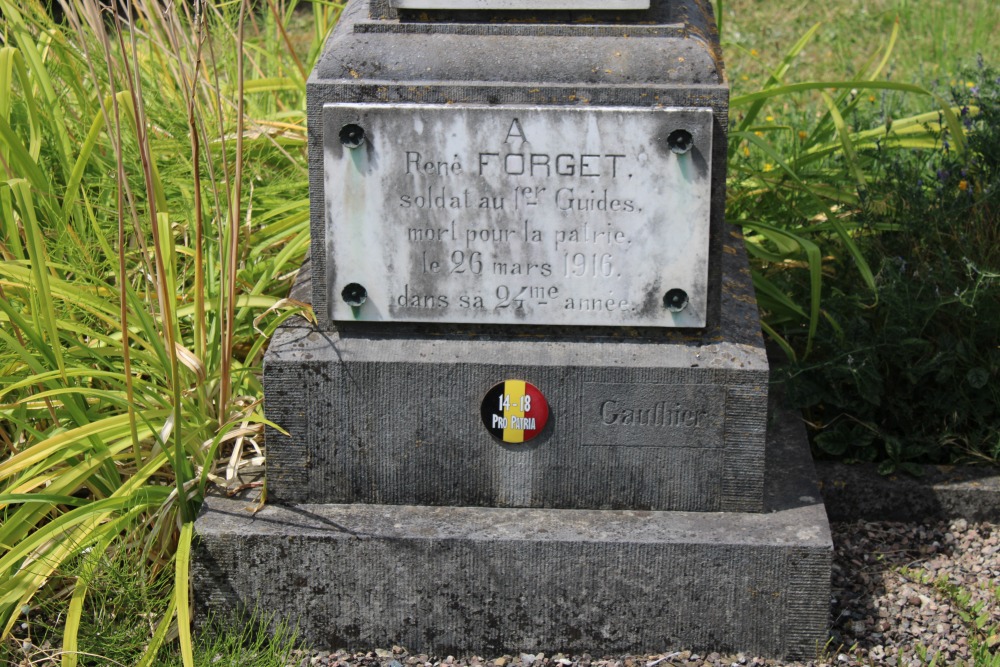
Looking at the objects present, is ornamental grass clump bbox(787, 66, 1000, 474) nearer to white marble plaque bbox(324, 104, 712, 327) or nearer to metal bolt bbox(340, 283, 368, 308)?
white marble plaque bbox(324, 104, 712, 327)

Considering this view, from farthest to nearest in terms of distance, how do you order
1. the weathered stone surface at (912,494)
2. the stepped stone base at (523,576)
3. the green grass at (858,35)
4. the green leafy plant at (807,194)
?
the green grass at (858,35)
the green leafy plant at (807,194)
the weathered stone surface at (912,494)
the stepped stone base at (523,576)

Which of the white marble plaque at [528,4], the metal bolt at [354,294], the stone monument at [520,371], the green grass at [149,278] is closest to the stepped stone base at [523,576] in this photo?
the stone monument at [520,371]

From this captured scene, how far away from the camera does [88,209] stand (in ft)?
9.09

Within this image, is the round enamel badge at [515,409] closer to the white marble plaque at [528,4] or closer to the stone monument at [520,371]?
the stone monument at [520,371]

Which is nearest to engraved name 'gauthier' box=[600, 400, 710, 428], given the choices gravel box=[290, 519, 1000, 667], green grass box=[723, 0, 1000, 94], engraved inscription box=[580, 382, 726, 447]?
engraved inscription box=[580, 382, 726, 447]

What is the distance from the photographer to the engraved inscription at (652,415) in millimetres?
2389

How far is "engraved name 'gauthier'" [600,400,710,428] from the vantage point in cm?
240

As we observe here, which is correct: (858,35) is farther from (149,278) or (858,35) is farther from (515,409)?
(149,278)

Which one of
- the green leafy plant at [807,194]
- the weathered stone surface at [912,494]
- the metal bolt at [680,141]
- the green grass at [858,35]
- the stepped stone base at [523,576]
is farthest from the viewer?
the green grass at [858,35]

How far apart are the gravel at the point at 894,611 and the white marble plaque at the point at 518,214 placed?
68 cm

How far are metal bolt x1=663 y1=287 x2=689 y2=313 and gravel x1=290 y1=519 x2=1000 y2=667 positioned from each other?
2.25 feet

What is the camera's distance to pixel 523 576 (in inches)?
94.6

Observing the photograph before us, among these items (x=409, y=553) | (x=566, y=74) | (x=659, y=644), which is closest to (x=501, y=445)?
(x=409, y=553)

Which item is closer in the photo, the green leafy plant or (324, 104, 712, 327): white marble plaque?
(324, 104, 712, 327): white marble plaque
